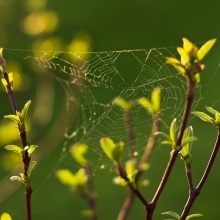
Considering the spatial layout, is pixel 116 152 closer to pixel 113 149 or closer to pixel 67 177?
pixel 113 149

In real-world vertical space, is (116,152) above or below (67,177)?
above

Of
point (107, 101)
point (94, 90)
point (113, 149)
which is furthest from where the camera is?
point (94, 90)

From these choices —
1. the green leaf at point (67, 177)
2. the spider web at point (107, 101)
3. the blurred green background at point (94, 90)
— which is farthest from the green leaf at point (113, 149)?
the spider web at point (107, 101)

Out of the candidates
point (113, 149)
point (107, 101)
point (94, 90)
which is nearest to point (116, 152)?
point (113, 149)

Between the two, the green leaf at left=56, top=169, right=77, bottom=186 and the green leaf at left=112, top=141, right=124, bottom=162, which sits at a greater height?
the green leaf at left=112, top=141, right=124, bottom=162

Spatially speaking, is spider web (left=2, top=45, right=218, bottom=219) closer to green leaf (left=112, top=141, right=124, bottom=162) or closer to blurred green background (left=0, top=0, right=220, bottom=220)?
blurred green background (left=0, top=0, right=220, bottom=220)

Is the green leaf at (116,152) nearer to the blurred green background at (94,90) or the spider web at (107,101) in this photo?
the blurred green background at (94,90)

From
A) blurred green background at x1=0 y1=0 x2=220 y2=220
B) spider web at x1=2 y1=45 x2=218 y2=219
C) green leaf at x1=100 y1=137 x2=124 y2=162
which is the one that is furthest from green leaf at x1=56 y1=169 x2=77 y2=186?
spider web at x1=2 y1=45 x2=218 y2=219

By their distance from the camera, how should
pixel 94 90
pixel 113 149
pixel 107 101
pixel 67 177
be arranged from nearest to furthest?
pixel 113 149
pixel 67 177
pixel 107 101
pixel 94 90
